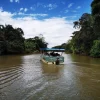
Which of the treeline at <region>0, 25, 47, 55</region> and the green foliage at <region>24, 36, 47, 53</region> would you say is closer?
the treeline at <region>0, 25, 47, 55</region>

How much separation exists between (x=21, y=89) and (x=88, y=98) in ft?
10.9

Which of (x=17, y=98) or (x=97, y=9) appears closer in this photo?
(x=17, y=98)

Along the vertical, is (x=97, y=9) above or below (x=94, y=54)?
above

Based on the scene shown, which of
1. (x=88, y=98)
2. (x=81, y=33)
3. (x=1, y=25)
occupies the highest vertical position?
(x=1, y=25)

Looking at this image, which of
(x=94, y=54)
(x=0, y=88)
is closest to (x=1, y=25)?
(x=94, y=54)

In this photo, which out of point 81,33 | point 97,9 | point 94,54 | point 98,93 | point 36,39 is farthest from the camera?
point 36,39

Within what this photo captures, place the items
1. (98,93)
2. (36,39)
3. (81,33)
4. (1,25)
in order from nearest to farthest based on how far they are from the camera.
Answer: (98,93)
(81,33)
(1,25)
(36,39)

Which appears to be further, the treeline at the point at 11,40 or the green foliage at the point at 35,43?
the green foliage at the point at 35,43

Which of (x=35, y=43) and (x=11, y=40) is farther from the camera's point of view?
(x=35, y=43)

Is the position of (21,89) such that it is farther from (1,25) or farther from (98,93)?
(1,25)

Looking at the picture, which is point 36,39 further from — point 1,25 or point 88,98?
point 88,98

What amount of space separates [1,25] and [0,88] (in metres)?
52.7

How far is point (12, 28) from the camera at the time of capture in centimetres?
6347

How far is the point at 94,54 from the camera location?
42.0 meters
